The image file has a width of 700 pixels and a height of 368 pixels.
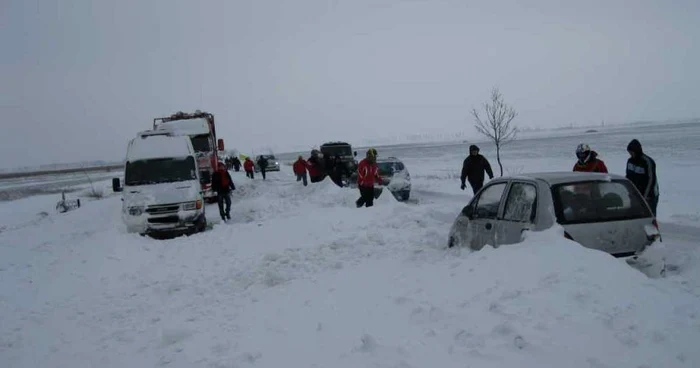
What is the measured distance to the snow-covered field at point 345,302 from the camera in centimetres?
362

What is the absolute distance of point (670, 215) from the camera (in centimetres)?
1209

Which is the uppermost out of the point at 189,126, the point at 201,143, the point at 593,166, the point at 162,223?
the point at 189,126

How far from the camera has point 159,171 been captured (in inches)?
517

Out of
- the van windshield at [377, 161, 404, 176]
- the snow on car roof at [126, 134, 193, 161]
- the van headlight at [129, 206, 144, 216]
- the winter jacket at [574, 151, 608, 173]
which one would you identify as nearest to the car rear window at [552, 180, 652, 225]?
the winter jacket at [574, 151, 608, 173]

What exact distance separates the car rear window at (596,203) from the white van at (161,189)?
30.6 ft

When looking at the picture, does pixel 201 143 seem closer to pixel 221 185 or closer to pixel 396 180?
pixel 221 185

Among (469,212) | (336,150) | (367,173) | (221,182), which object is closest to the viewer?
(469,212)

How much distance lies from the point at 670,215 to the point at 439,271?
30.9 feet

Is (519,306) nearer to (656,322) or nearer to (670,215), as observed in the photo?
(656,322)

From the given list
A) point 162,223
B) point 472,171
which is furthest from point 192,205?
point 472,171

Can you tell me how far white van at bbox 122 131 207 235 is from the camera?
1198cm

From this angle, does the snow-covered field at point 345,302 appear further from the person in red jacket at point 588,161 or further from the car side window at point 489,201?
the person in red jacket at point 588,161

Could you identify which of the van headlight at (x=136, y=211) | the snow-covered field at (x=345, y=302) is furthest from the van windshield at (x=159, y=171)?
the snow-covered field at (x=345, y=302)

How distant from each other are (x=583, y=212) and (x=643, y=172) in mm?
2893
